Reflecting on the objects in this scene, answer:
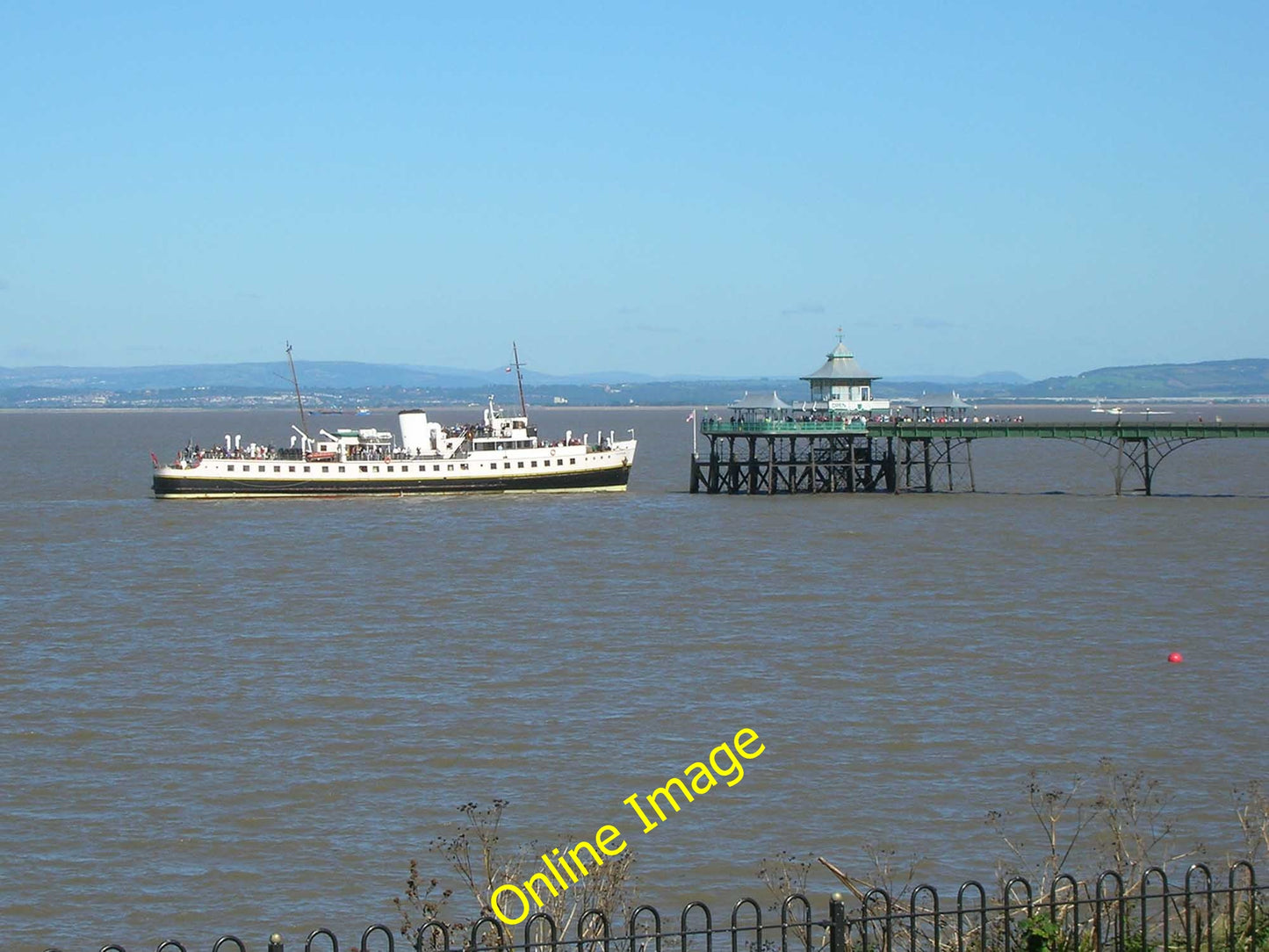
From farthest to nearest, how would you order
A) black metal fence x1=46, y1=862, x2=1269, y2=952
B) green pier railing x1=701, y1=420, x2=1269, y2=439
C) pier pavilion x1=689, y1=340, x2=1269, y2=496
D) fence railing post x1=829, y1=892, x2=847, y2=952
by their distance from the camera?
1. pier pavilion x1=689, y1=340, x2=1269, y2=496
2. green pier railing x1=701, y1=420, x2=1269, y2=439
3. black metal fence x1=46, y1=862, x2=1269, y2=952
4. fence railing post x1=829, y1=892, x2=847, y2=952

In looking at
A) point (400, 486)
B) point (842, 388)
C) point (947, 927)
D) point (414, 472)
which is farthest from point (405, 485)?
point (947, 927)

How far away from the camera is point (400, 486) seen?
3346 inches

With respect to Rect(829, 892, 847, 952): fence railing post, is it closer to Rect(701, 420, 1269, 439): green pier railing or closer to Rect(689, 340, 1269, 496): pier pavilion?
Rect(701, 420, 1269, 439): green pier railing

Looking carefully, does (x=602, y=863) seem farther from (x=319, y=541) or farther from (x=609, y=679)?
(x=319, y=541)

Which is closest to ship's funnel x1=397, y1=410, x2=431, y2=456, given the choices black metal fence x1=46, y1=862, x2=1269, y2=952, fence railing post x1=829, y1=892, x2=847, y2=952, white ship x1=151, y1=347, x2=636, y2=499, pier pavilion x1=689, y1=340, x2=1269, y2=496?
white ship x1=151, y1=347, x2=636, y2=499

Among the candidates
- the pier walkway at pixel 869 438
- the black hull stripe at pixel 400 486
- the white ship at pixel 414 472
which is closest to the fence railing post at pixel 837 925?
the pier walkway at pixel 869 438

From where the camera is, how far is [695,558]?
5531 centimetres

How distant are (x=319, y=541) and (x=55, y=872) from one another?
140ft

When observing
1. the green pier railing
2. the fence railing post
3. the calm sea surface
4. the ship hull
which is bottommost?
the calm sea surface

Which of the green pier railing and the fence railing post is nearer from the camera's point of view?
the fence railing post

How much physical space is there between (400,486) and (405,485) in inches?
11.4

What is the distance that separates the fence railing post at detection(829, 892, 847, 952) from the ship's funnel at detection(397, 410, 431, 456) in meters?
76.3

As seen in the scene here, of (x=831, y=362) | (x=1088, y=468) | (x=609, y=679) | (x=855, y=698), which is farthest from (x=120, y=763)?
(x=1088, y=468)

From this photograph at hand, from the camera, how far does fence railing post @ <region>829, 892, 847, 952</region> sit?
11703 millimetres
